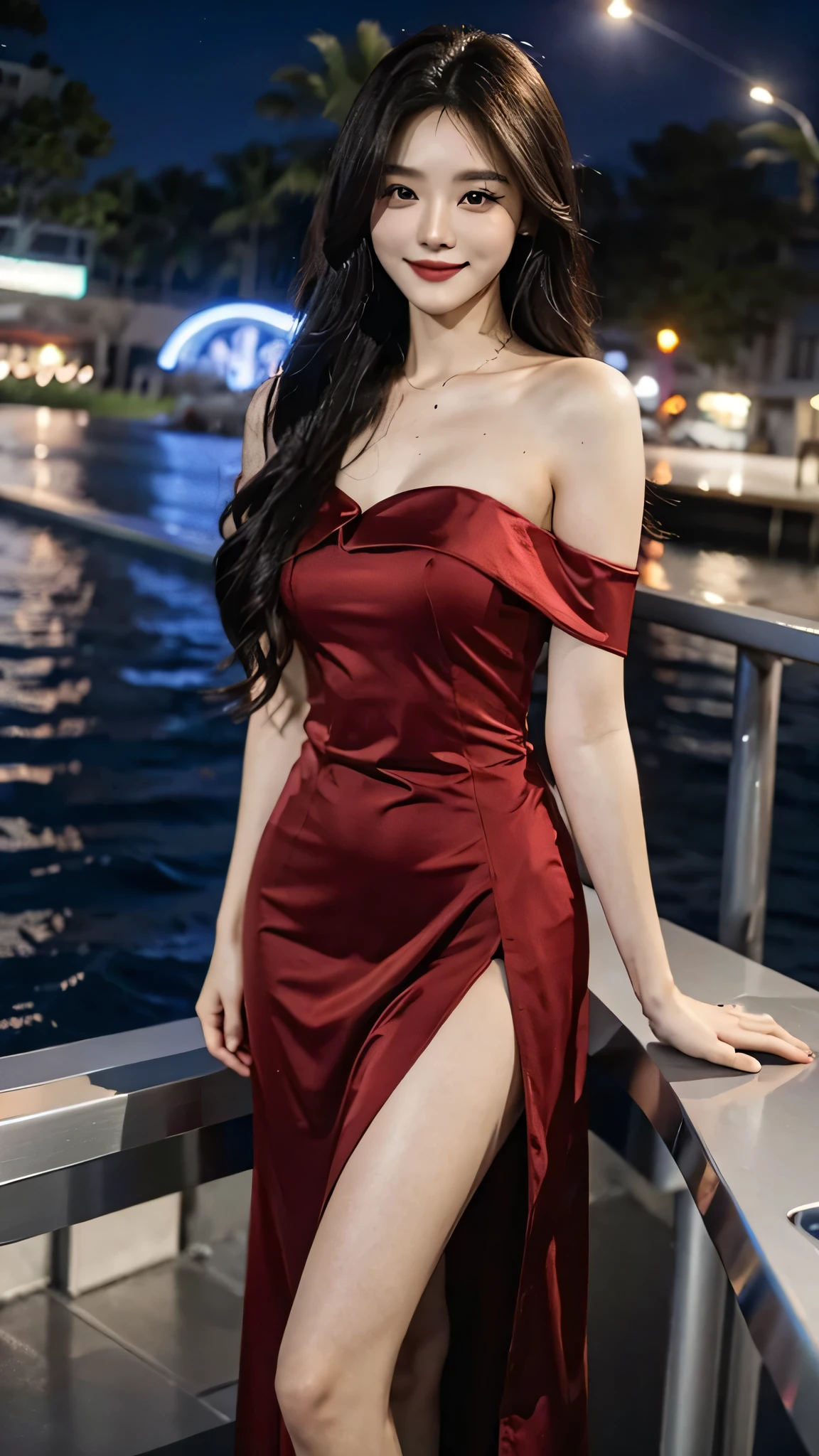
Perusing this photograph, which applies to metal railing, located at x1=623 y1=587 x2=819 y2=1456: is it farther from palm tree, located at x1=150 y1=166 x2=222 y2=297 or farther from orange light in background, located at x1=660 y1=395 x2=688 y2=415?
orange light in background, located at x1=660 y1=395 x2=688 y2=415

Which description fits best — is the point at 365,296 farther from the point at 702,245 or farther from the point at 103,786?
the point at 702,245

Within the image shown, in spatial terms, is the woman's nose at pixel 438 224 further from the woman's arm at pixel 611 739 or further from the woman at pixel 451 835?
the woman's arm at pixel 611 739

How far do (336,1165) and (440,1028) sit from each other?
0.52 feet

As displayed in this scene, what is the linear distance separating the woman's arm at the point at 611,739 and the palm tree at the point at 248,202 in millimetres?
3435

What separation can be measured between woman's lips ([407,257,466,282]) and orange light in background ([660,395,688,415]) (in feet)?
17.6

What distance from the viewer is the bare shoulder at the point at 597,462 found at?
1.20 metres

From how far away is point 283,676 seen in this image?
56.2 inches

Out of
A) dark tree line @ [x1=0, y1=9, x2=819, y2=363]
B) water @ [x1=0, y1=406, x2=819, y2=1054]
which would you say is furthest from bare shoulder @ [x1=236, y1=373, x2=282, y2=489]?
water @ [x1=0, y1=406, x2=819, y2=1054]

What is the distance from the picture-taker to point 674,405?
6.63 m

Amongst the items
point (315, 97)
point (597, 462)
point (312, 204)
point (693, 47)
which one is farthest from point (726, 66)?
point (597, 462)

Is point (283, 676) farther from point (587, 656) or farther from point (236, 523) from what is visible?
point (587, 656)

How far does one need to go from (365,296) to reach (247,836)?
2.05ft

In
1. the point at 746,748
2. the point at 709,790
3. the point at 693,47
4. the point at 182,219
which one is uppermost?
the point at 693,47

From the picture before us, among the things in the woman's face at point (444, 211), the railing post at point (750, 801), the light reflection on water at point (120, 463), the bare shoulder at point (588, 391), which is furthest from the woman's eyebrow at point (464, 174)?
the light reflection on water at point (120, 463)
